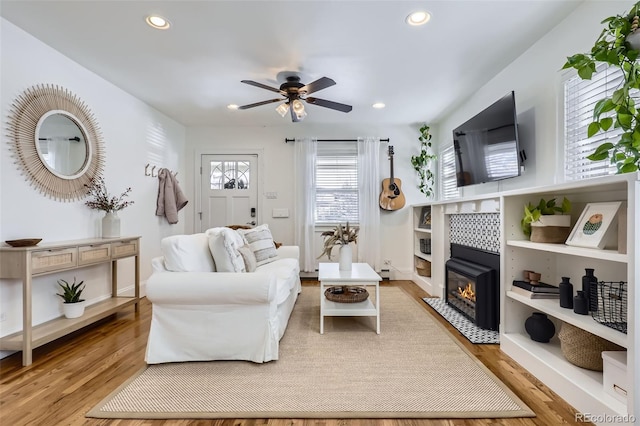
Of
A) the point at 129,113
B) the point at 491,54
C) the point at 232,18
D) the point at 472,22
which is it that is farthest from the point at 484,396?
the point at 129,113

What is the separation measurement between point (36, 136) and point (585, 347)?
13.6 feet

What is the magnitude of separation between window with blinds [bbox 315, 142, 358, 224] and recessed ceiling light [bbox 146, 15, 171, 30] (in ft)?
9.33

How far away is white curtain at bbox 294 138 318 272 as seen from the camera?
4699 mm

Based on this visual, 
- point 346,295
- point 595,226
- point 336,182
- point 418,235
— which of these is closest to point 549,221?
point 595,226

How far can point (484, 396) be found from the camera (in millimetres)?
1677

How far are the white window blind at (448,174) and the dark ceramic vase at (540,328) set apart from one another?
88.9 inches

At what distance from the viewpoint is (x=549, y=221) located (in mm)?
1933

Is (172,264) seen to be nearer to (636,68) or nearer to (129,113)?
(129,113)

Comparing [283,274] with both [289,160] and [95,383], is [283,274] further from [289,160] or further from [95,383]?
[289,160]

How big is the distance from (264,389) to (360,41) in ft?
8.62

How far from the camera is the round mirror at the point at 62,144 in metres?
2.50

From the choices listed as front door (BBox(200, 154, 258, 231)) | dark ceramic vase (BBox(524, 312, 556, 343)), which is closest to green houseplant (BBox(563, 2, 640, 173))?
dark ceramic vase (BBox(524, 312, 556, 343))

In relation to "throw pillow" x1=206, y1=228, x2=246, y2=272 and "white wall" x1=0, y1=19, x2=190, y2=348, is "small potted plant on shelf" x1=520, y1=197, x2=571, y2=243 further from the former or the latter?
"white wall" x1=0, y1=19, x2=190, y2=348

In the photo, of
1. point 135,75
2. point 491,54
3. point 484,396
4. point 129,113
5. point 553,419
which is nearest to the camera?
point 553,419
